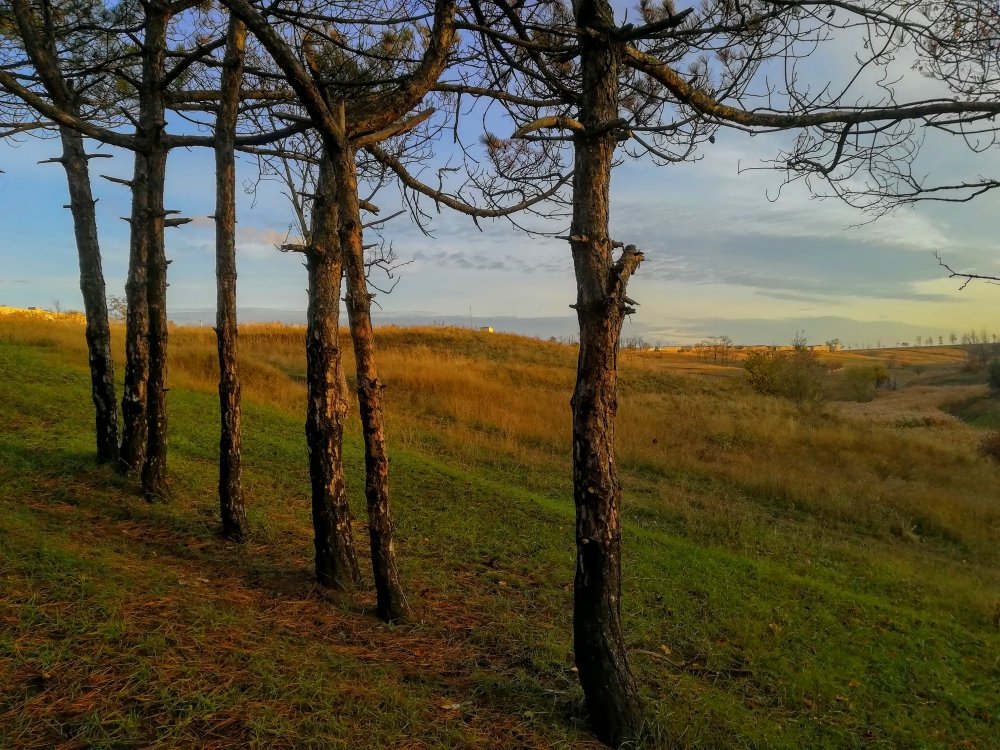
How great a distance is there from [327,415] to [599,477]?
2155 mm

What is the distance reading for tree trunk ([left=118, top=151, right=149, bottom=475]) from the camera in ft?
20.6

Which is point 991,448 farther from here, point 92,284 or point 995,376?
point 995,376

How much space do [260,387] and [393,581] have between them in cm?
1238

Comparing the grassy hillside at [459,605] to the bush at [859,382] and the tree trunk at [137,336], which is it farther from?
the bush at [859,382]

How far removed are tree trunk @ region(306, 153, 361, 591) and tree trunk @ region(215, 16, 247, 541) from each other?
105 centimetres

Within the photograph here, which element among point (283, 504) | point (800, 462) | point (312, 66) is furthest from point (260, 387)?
point (800, 462)

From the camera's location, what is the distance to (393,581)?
178 inches

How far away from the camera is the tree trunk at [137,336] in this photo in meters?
6.28

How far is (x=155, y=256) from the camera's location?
19.8ft

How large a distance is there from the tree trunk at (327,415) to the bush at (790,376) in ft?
98.5

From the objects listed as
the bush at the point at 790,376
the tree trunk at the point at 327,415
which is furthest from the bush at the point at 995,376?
the tree trunk at the point at 327,415

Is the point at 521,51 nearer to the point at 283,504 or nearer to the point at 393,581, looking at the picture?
the point at 393,581

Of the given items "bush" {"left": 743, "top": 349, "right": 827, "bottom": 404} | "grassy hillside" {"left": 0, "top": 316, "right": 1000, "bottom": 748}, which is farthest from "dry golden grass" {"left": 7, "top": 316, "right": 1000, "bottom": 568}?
"bush" {"left": 743, "top": 349, "right": 827, "bottom": 404}

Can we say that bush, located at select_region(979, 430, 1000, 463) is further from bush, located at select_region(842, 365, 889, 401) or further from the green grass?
bush, located at select_region(842, 365, 889, 401)
